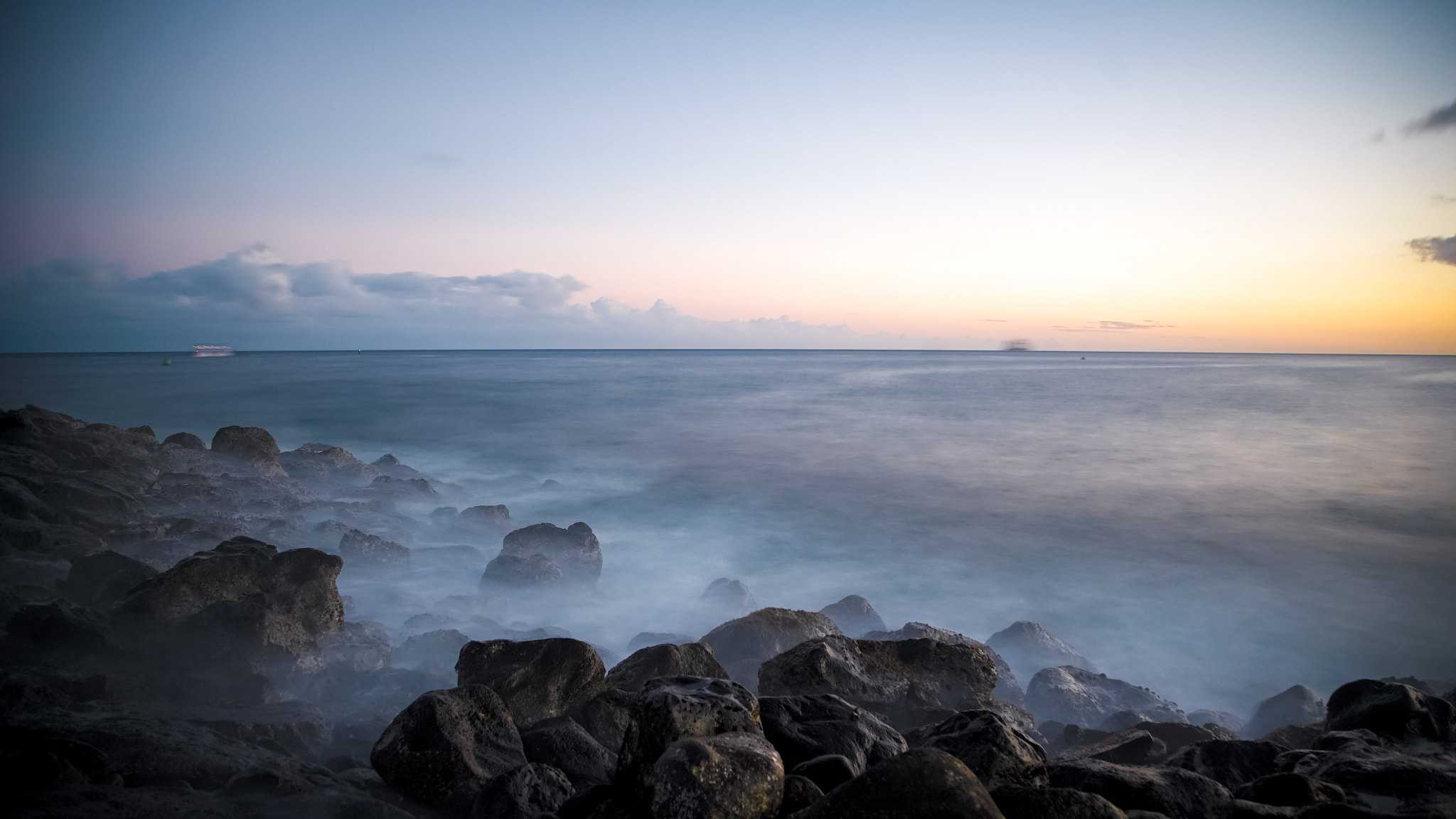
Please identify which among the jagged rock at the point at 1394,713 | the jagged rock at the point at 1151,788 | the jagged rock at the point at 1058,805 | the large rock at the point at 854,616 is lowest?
the large rock at the point at 854,616

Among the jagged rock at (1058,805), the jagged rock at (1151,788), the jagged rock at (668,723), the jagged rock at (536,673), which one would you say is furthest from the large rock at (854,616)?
the jagged rock at (1058,805)

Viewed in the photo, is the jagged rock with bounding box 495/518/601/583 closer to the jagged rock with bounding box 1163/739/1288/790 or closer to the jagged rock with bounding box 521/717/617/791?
the jagged rock with bounding box 521/717/617/791

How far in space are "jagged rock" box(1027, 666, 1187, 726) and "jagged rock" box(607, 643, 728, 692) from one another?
3617 mm

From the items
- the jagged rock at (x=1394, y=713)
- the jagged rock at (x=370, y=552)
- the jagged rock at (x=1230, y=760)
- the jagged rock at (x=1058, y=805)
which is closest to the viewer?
the jagged rock at (x=1058, y=805)

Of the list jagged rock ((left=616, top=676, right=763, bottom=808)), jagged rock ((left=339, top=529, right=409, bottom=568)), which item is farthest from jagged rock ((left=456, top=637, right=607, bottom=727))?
jagged rock ((left=339, top=529, right=409, bottom=568))

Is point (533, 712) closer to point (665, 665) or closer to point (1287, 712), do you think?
point (665, 665)

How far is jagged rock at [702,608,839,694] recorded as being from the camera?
6.07m

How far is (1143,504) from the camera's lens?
14.9 metres

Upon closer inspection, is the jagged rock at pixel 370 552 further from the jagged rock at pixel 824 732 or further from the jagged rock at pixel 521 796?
the jagged rock at pixel 824 732

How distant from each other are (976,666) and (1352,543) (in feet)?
38.7

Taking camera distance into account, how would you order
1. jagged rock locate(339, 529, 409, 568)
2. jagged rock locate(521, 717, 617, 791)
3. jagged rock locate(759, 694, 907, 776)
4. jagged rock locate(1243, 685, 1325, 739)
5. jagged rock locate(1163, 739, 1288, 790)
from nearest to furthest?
jagged rock locate(759, 694, 907, 776)
jagged rock locate(1163, 739, 1288, 790)
jagged rock locate(521, 717, 617, 791)
jagged rock locate(1243, 685, 1325, 739)
jagged rock locate(339, 529, 409, 568)

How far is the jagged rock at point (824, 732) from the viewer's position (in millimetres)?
3285

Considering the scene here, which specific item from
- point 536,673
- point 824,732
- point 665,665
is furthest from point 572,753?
point 824,732

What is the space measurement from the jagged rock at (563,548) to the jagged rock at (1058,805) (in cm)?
795
